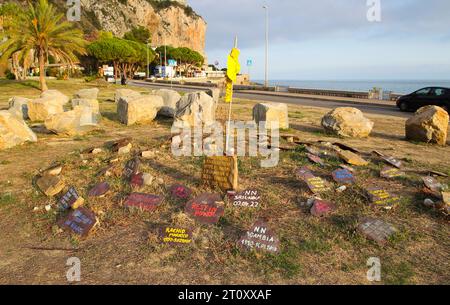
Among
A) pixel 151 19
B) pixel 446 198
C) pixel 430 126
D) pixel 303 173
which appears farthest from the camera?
pixel 151 19

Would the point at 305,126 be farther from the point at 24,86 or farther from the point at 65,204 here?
the point at 24,86

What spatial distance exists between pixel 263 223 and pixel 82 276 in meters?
2.16

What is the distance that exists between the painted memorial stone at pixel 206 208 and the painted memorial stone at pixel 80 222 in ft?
4.30

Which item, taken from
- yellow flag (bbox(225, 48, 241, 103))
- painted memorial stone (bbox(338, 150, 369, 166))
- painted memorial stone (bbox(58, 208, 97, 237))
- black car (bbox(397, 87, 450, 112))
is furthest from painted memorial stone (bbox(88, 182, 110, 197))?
black car (bbox(397, 87, 450, 112))

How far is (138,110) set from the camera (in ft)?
40.2

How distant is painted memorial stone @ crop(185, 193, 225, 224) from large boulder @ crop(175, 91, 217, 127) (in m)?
5.86

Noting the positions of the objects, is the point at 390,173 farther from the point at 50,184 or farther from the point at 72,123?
the point at 72,123

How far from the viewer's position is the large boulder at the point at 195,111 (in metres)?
10.9

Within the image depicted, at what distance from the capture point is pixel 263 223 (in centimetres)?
437

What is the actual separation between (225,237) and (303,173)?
239 centimetres

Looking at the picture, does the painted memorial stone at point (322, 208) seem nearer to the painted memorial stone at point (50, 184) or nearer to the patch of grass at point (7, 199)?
the painted memorial stone at point (50, 184)

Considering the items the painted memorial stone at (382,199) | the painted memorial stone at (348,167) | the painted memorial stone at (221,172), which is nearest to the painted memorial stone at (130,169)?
the painted memorial stone at (221,172)

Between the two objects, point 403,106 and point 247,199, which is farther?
point 403,106

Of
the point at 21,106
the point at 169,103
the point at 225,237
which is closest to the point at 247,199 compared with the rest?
the point at 225,237
